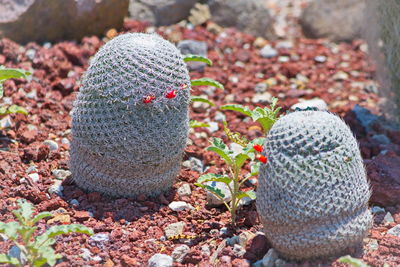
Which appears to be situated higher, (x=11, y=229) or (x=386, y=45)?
(x=386, y=45)

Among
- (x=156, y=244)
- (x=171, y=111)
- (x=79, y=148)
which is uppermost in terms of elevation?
(x=171, y=111)

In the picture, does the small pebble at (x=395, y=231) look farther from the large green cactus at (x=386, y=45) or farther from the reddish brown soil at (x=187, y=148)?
the large green cactus at (x=386, y=45)

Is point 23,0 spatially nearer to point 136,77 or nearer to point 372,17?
point 136,77

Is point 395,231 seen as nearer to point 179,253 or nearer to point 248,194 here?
point 248,194

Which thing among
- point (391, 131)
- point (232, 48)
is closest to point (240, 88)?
point (232, 48)

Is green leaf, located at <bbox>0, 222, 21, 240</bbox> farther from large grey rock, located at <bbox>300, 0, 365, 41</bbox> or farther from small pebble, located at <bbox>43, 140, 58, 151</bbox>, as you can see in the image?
large grey rock, located at <bbox>300, 0, 365, 41</bbox>

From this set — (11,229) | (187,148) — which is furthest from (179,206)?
(11,229)
